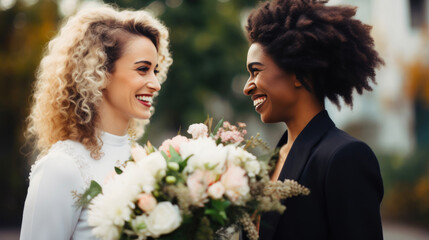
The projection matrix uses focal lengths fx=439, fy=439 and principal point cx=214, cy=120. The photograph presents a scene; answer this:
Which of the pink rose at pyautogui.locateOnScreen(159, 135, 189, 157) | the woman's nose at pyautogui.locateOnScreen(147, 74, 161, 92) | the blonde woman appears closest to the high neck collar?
the blonde woman

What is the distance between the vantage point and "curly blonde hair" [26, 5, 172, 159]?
124 inches

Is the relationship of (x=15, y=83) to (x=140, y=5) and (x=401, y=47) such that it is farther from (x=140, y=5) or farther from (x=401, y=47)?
(x=401, y=47)

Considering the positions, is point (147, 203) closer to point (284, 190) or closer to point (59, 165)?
point (284, 190)

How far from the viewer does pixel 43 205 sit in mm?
2762

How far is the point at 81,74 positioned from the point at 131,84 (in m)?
0.37

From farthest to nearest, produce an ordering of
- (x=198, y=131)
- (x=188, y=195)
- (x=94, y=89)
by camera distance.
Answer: (x=94, y=89) → (x=198, y=131) → (x=188, y=195)

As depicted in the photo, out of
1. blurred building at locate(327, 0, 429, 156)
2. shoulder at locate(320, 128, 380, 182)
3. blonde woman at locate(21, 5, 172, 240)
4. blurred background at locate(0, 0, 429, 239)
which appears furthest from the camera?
blurred building at locate(327, 0, 429, 156)

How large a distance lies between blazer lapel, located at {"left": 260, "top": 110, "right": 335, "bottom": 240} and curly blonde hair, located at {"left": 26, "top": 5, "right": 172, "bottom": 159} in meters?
1.29

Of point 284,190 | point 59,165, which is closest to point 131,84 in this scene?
point 59,165

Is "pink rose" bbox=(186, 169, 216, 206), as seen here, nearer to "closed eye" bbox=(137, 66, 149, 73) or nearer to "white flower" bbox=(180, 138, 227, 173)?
"white flower" bbox=(180, 138, 227, 173)

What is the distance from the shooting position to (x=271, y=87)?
2869 millimetres

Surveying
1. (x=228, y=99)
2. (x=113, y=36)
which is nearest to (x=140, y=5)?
(x=228, y=99)

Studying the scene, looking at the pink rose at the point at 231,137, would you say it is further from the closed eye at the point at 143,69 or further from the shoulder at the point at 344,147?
the closed eye at the point at 143,69

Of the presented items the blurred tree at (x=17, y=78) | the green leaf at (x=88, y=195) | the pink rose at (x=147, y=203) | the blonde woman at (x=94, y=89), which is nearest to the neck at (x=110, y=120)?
the blonde woman at (x=94, y=89)
